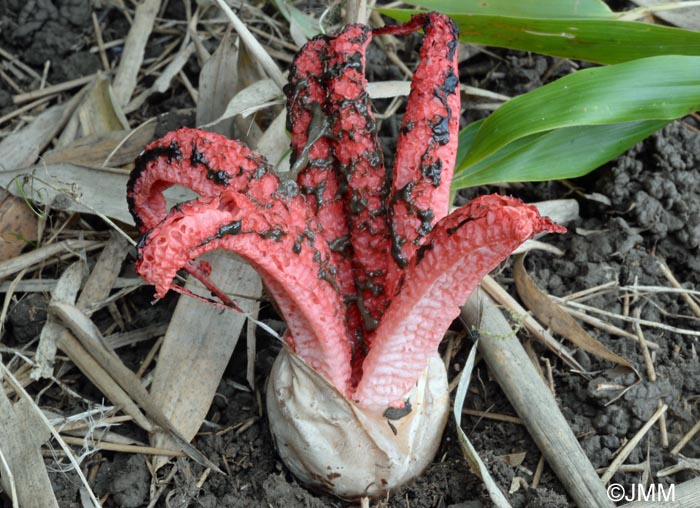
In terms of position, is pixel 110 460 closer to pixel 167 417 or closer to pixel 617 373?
pixel 167 417

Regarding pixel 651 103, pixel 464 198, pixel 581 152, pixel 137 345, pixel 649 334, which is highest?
pixel 651 103

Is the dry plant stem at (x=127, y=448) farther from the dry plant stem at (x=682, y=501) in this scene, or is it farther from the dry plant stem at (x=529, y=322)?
the dry plant stem at (x=682, y=501)

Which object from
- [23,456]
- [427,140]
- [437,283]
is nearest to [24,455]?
[23,456]

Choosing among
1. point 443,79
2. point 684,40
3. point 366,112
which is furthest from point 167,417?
point 684,40

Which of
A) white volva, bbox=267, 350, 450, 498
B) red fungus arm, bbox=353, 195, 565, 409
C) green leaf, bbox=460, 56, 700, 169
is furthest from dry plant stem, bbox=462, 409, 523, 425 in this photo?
green leaf, bbox=460, 56, 700, 169

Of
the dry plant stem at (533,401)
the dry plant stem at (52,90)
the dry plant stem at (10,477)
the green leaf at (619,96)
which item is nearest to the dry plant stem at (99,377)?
the dry plant stem at (10,477)

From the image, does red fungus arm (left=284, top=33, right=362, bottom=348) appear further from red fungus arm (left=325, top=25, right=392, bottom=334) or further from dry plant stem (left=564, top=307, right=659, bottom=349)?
dry plant stem (left=564, top=307, right=659, bottom=349)
